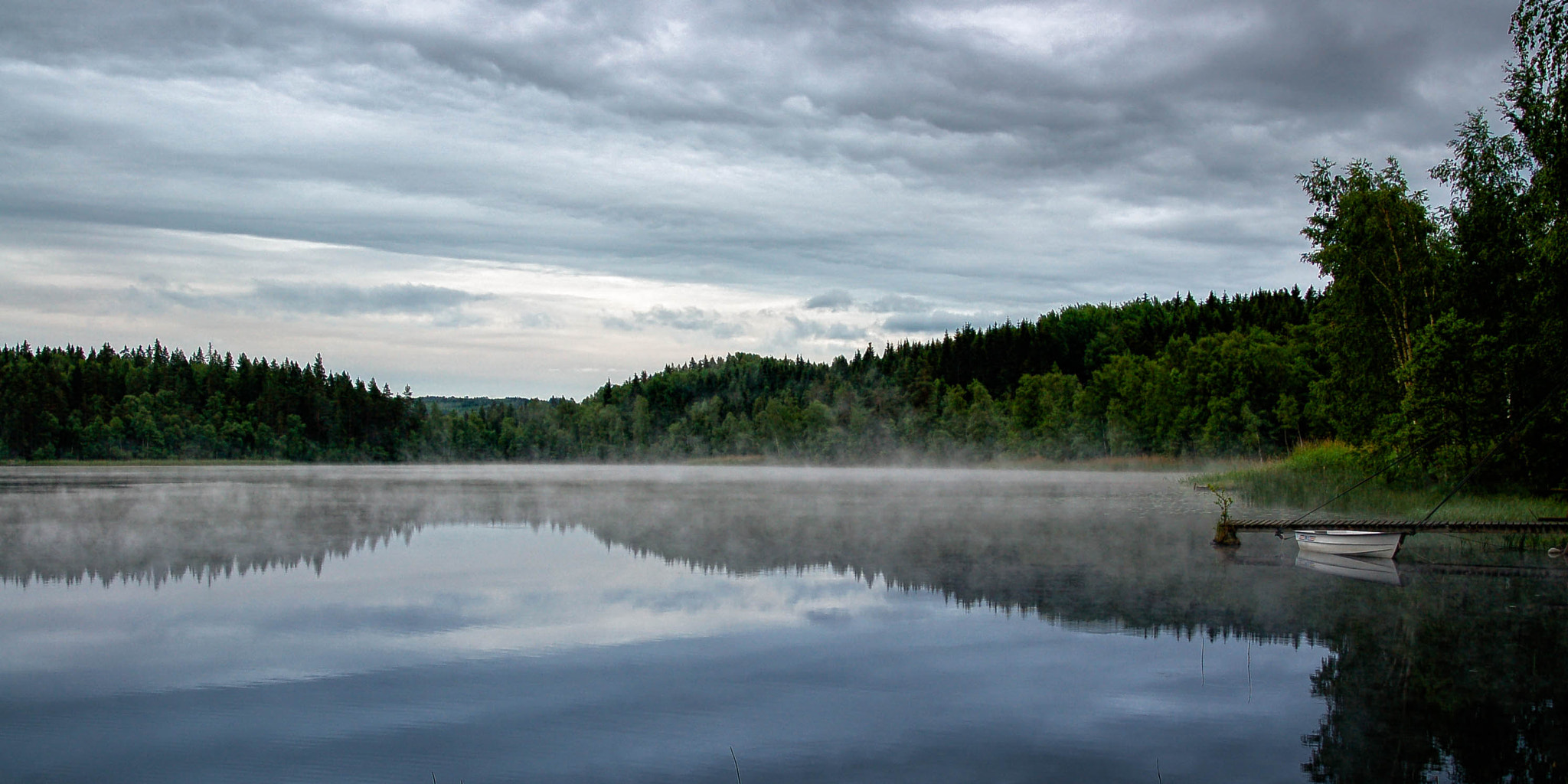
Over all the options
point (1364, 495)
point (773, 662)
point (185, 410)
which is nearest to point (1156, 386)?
point (1364, 495)

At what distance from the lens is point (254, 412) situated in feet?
520

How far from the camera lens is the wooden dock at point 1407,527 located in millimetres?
21609

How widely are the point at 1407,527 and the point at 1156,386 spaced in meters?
81.5

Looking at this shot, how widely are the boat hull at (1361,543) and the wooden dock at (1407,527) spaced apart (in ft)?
0.66

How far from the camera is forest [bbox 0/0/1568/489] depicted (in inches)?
1210

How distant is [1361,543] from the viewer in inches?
887

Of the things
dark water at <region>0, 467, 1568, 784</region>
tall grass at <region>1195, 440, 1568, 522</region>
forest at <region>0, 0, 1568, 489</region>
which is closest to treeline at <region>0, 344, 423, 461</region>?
forest at <region>0, 0, 1568, 489</region>

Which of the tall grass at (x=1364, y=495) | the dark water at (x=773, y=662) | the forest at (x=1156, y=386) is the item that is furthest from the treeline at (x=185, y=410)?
the tall grass at (x=1364, y=495)

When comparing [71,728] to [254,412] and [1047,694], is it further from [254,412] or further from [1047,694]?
[254,412]

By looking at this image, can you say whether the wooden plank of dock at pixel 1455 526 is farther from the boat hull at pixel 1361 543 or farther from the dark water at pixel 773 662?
the dark water at pixel 773 662

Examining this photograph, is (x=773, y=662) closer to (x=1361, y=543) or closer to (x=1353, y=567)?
(x=1353, y=567)

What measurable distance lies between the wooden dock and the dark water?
80 centimetres

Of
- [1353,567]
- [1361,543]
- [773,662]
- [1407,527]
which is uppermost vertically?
[1407,527]

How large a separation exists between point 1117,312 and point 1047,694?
161 m
